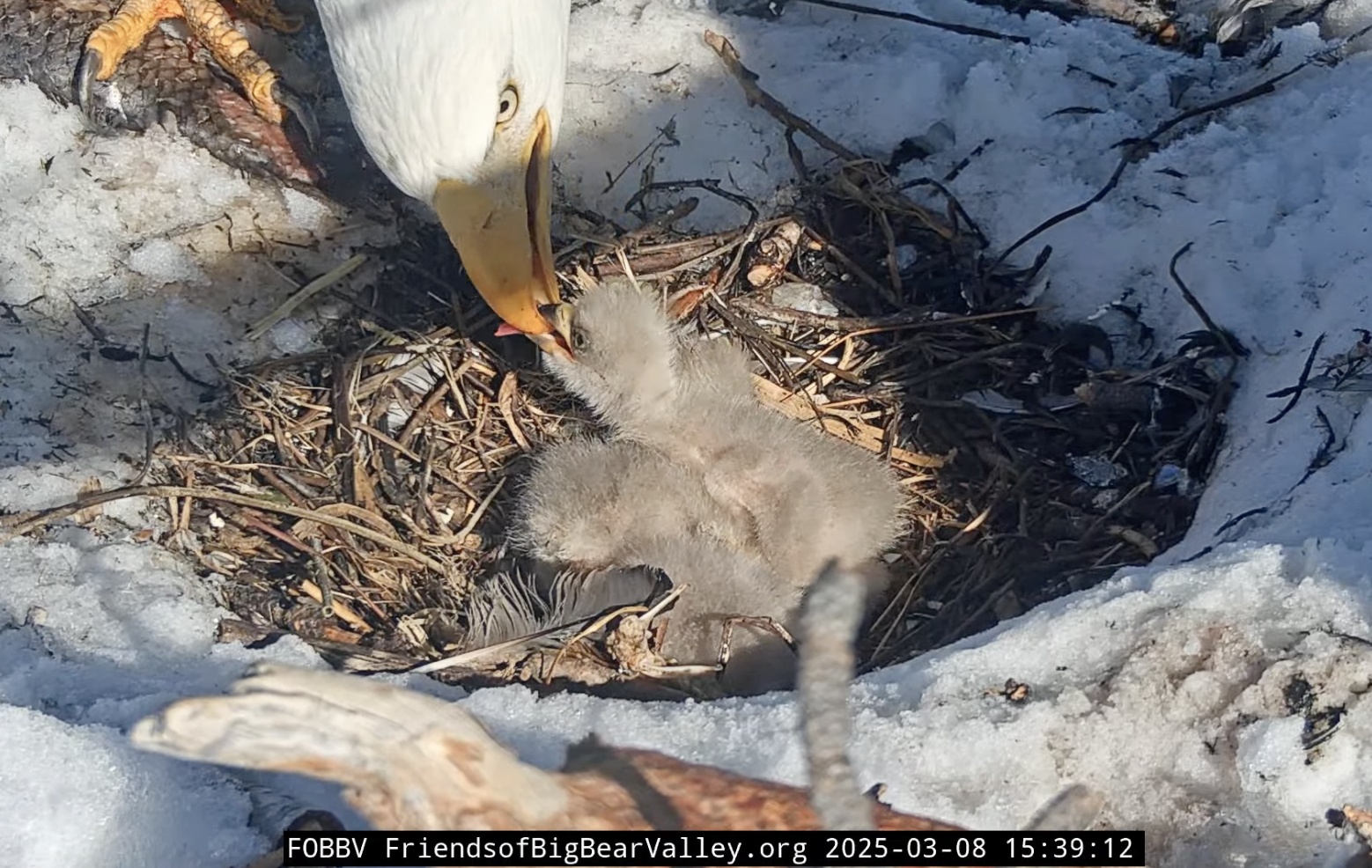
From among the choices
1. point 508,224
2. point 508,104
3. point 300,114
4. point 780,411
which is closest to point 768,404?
point 780,411

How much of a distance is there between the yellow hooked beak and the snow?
2.45 ft

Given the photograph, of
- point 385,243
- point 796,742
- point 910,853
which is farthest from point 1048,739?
point 385,243

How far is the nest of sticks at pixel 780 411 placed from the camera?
8.99ft

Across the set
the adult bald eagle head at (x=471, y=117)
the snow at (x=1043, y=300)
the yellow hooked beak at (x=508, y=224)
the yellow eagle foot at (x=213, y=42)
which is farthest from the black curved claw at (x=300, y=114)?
the yellow hooked beak at (x=508, y=224)

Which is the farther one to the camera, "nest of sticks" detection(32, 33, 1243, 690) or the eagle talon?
the eagle talon

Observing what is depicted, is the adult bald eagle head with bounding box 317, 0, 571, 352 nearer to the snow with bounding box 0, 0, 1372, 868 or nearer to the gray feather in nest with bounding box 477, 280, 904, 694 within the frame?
the gray feather in nest with bounding box 477, 280, 904, 694

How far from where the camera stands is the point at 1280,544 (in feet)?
7.08

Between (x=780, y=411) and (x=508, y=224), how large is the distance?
852 millimetres

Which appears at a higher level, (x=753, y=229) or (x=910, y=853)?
(x=910, y=853)

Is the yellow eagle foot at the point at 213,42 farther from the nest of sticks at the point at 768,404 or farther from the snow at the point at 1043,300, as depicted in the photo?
the nest of sticks at the point at 768,404

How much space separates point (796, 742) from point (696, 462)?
116 centimetres

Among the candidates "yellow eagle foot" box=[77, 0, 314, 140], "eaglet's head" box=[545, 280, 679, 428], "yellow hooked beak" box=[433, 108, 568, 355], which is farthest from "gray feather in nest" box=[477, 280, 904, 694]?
"yellow eagle foot" box=[77, 0, 314, 140]

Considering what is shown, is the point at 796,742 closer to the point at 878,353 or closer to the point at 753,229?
the point at 878,353

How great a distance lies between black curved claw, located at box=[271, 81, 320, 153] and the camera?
3533 millimetres
